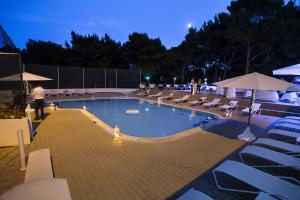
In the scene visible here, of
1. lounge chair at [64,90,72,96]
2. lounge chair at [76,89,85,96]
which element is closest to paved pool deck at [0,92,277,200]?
lounge chair at [64,90,72,96]

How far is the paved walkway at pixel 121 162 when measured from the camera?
3471mm

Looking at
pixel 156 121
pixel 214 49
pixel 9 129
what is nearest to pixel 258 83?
pixel 156 121

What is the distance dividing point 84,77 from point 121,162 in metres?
19.0

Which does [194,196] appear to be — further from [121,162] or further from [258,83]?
[258,83]

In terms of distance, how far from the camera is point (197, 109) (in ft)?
41.4

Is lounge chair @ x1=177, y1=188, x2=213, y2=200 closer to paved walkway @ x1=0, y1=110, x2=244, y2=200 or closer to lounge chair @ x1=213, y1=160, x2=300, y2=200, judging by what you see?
paved walkway @ x1=0, y1=110, x2=244, y2=200

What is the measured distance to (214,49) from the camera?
76.7 feet

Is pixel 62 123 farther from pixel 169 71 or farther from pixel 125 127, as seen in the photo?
pixel 169 71

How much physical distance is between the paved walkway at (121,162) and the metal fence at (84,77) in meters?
14.7

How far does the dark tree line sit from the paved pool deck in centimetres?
1408

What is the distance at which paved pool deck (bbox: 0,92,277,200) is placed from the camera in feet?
11.3

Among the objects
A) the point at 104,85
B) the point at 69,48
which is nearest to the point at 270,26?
the point at 104,85

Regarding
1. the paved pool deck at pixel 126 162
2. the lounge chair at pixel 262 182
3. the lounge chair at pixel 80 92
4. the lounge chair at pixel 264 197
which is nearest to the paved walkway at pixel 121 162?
the paved pool deck at pixel 126 162

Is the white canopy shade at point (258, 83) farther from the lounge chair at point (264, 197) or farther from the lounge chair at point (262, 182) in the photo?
the lounge chair at point (264, 197)
